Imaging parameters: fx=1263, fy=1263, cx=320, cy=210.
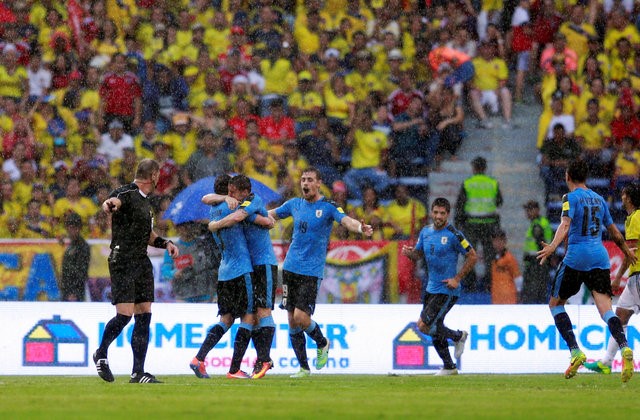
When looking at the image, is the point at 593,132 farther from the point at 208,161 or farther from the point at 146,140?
the point at 146,140

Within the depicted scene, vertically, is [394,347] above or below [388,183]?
below

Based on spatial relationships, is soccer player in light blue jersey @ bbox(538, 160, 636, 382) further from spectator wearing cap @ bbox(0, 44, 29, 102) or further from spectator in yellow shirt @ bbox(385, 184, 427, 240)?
spectator wearing cap @ bbox(0, 44, 29, 102)

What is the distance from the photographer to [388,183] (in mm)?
20406

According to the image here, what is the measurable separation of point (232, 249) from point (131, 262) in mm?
1676

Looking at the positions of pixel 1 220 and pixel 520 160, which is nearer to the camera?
pixel 1 220

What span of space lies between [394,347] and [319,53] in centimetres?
749

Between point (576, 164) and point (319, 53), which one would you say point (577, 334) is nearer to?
point (576, 164)

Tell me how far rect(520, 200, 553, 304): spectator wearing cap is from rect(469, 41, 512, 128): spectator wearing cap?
276cm

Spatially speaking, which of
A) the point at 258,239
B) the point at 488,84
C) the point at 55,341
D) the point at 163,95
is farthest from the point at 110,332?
the point at 488,84

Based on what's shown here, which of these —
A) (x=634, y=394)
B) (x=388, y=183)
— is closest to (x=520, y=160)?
(x=388, y=183)

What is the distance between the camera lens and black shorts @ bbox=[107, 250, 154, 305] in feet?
39.2

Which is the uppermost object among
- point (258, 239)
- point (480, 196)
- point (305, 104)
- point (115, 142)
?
point (305, 104)

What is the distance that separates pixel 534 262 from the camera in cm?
1859

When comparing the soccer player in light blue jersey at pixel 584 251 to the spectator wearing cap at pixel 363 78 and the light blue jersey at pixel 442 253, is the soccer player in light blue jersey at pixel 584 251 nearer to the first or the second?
the light blue jersey at pixel 442 253
